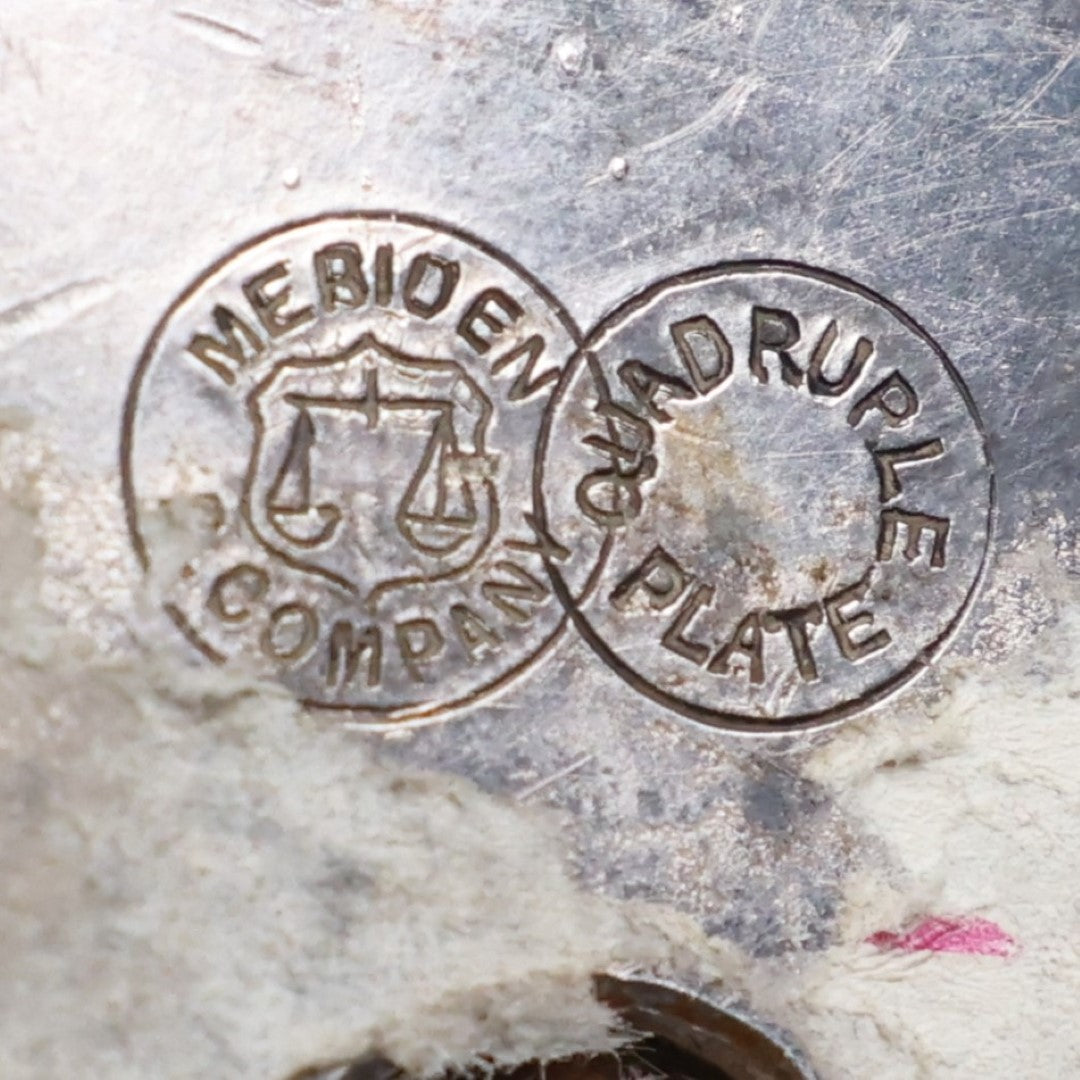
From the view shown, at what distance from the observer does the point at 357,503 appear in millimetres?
1537

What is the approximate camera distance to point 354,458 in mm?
1535

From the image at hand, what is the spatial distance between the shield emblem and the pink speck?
2.09ft

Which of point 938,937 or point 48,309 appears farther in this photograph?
point 938,937

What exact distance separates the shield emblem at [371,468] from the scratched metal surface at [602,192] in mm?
153

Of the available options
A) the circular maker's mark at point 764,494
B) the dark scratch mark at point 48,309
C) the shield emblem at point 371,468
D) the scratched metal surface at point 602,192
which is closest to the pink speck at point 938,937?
the scratched metal surface at point 602,192

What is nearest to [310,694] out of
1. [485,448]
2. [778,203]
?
[485,448]

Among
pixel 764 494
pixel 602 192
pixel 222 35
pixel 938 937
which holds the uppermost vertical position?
pixel 222 35

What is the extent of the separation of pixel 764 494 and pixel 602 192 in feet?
1.24

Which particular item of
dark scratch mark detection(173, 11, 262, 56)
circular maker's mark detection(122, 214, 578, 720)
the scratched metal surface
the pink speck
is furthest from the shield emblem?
the pink speck

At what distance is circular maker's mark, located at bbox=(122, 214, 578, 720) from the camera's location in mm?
1520

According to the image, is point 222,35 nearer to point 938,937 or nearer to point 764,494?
point 764,494

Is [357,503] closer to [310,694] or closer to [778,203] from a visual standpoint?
[310,694]

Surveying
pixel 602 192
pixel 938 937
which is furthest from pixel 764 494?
pixel 938 937

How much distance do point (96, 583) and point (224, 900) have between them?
1.19 feet
